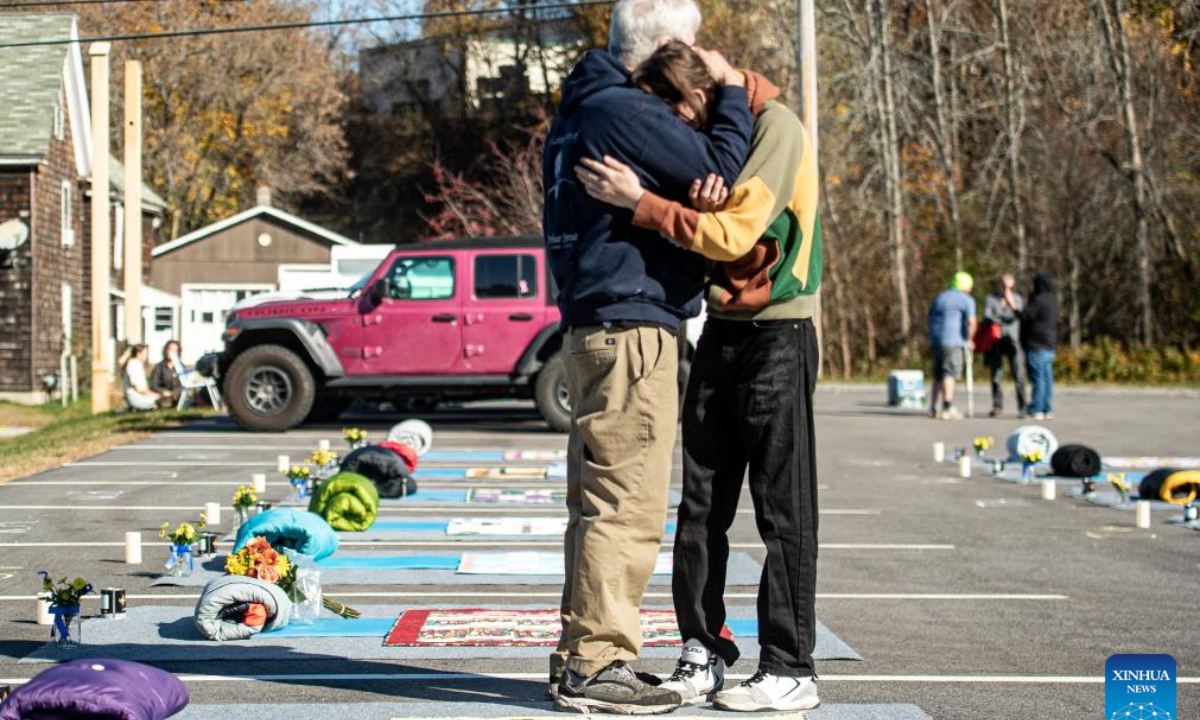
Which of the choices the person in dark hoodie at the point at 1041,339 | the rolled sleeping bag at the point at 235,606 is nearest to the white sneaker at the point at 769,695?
the rolled sleeping bag at the point at 235,606

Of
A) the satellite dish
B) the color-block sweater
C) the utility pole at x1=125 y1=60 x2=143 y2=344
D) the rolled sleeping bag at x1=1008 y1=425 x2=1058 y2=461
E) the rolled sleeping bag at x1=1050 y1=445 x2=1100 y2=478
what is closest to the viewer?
the color-block sweater

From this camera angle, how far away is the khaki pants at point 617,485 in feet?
16.3

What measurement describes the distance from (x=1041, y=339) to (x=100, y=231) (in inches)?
538

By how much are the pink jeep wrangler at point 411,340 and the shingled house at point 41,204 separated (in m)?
15.9

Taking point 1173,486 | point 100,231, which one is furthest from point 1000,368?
point 100,231

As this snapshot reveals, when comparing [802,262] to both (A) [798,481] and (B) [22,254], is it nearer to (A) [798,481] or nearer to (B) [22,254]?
(A) [798,481]

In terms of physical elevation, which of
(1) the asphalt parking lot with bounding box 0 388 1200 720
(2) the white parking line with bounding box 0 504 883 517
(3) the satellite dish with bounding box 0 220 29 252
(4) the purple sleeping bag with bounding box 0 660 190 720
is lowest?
(1) the asphalt parking lot with bounding box 0 388 1200 720

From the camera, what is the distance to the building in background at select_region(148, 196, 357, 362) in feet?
168

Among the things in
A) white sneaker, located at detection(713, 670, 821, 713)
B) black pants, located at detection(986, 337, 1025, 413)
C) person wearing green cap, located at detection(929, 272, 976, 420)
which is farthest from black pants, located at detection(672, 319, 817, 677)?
black pants, located at detection(986, 337, 1025, 413)

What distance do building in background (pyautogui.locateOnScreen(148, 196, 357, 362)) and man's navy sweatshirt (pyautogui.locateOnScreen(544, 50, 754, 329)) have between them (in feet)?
153

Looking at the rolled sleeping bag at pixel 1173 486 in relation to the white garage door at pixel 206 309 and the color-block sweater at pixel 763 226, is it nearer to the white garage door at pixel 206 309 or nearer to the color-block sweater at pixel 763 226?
the color-block sweater at pixel 763 226

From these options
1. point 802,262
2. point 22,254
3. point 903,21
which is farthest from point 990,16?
point 802,262

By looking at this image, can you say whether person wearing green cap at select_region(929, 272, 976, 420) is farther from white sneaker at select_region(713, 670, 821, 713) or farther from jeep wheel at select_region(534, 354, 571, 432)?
white sneaker at select_region(713, 670, 821, 713)

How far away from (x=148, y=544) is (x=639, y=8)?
20.2ft
